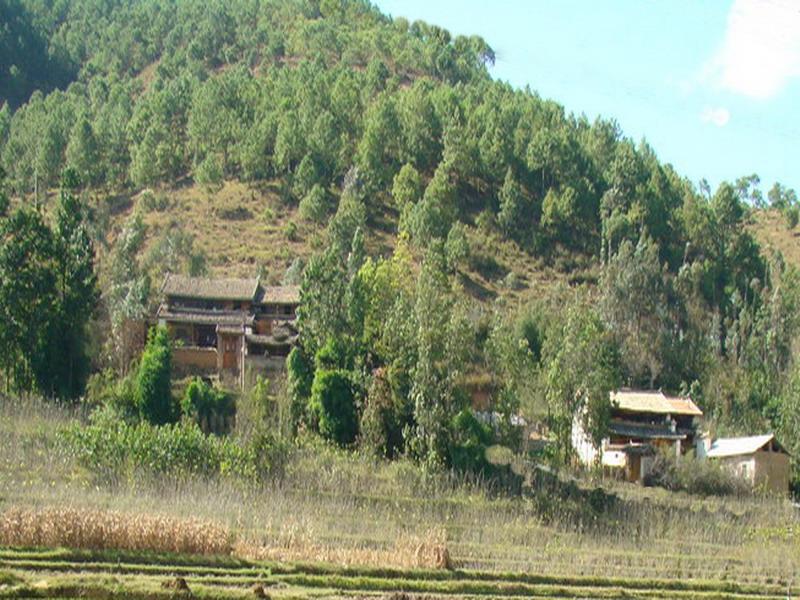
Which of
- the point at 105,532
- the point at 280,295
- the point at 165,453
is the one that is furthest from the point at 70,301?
the point at 105,532

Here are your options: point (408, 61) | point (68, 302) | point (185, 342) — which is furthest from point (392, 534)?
point (408, 61)

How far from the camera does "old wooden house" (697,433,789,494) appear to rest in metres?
38.2

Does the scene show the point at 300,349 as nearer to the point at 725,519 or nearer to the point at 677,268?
the point at 725,519

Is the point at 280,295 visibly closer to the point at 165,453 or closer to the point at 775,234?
the point at 165,453

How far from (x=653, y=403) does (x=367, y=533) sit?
20030 mm

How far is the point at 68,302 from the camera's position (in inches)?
1467

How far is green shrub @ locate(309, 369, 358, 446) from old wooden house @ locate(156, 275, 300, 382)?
22.0 feet

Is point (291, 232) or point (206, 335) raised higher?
point (291, 232)

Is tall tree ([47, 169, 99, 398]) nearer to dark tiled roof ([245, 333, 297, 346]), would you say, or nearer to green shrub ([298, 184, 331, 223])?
dark tiled roof ([245, 333, 297, 346])

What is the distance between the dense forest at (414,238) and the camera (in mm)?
36344

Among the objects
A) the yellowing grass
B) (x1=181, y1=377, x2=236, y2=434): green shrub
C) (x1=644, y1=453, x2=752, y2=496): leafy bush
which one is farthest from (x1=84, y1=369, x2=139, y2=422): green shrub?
(x1=644, y1=453, x2=752, y2=496): leafy bush

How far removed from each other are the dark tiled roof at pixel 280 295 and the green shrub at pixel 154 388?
38.3ft

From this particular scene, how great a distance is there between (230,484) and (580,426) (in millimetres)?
14553

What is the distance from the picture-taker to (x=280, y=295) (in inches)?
1874
